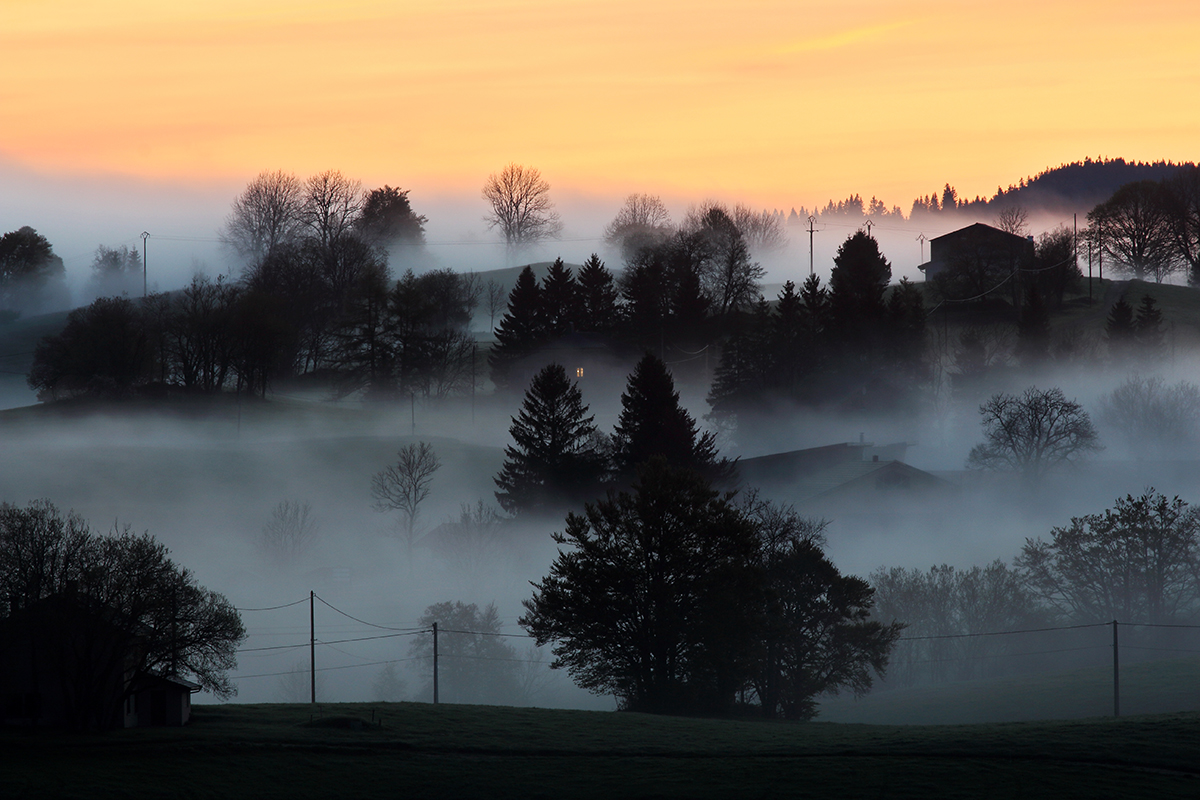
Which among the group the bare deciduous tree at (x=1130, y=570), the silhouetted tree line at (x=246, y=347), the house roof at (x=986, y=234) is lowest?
the bare deciduous tree at (x=1130, y=570)

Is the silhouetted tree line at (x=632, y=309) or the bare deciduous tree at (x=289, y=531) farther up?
the silhouetted tree line at (x=632, y=309)

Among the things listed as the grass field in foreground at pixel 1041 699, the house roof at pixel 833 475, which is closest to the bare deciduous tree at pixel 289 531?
the house roof at pixel 833 475

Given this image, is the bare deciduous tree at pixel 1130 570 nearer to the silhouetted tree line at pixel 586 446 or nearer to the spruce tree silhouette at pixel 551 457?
the silhouetted tree line at pixel 586 446

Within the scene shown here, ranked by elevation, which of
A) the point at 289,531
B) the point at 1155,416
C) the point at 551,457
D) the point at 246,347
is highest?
the point at 246,347

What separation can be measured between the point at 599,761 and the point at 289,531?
4851 cm

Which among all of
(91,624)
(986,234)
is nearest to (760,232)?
(986,234)

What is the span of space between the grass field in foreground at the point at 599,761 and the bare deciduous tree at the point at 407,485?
143ft

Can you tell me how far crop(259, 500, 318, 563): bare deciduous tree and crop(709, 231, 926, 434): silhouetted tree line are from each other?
130ft

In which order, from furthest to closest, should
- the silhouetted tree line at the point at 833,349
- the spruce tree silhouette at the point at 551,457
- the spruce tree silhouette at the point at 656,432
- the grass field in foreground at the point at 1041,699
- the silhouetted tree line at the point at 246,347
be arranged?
1. the silhouetted tree line at the point at 833,349
2. the silhouetted tree line at the point at 246,347
3. the spruce tree silhouette at the point at 551,457
4. the spruce tree silhouette at the point at 656,432
5. the grass field in foreground at the point at 1041,699

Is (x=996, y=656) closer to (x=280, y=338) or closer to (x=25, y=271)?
(x=280, y=338)

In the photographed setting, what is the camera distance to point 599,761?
31.6 metres

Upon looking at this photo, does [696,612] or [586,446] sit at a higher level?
[586,446]

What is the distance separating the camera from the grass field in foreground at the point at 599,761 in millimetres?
27750

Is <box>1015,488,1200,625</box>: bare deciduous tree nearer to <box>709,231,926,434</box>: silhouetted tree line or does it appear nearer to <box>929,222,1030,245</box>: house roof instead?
<box>709,231,926,434</box>: silhouetted tree line
